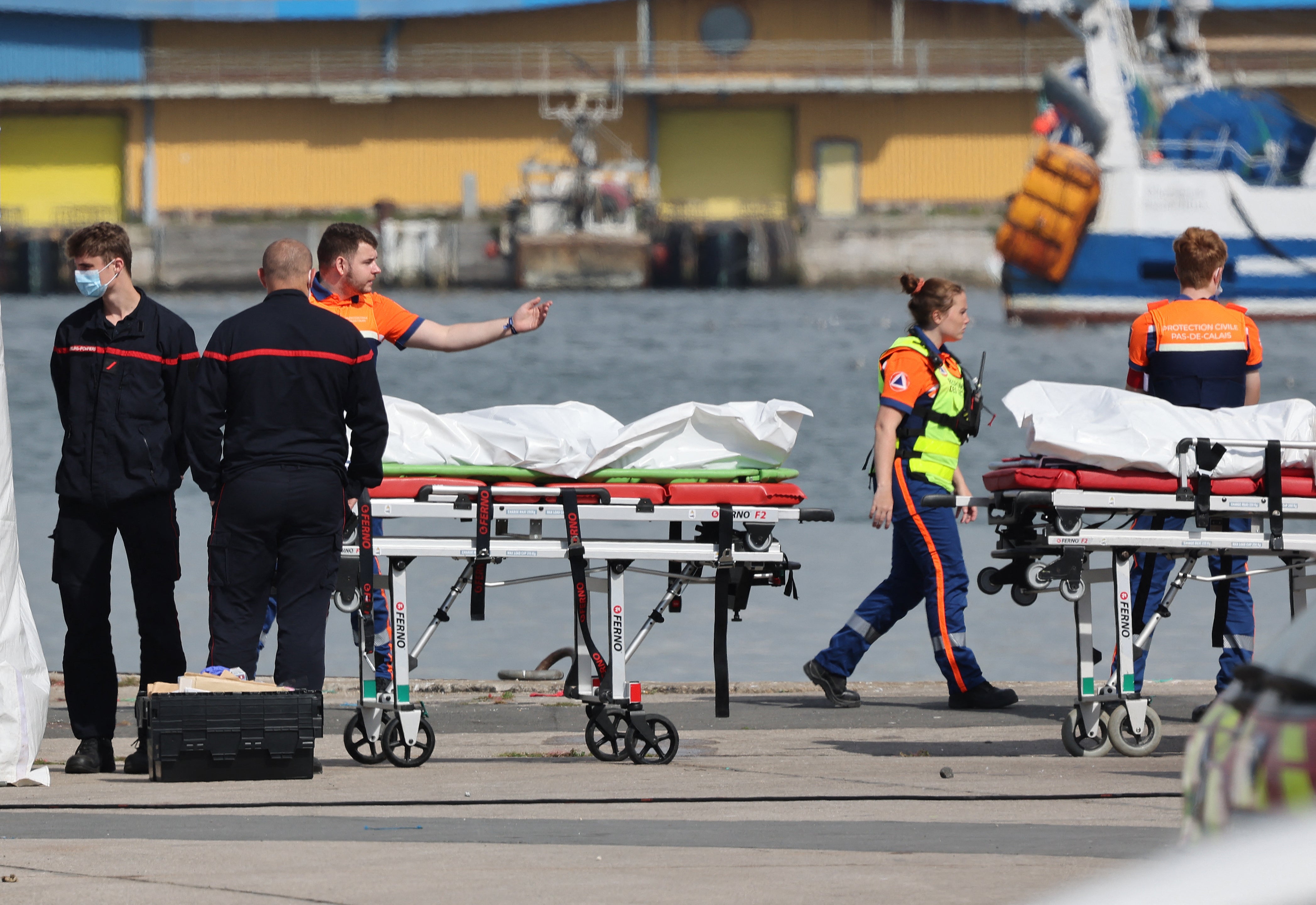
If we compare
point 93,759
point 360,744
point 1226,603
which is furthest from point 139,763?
point 1226,603

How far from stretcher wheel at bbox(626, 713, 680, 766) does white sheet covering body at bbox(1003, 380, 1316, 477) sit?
1626mm

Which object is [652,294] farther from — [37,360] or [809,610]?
[809,610]

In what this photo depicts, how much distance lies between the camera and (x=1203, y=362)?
7.89m

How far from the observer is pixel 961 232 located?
219ft

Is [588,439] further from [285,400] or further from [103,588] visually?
[103,588]

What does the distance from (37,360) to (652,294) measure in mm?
26602

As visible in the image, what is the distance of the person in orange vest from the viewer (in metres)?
7.88

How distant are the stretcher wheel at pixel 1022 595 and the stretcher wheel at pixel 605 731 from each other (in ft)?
5.04

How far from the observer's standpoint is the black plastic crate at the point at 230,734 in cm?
662

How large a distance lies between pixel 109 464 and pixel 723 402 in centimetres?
3295

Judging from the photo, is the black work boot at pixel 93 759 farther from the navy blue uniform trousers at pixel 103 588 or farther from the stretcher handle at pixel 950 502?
the stretcher handle at pixel 950 502

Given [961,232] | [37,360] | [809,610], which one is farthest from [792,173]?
[809,610]

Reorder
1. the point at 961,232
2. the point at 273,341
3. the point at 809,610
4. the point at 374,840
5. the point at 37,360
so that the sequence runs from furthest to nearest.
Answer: the point at 961,232
the point at 37,360
the point at 809,610
the point at 273,341
the point at 374,840

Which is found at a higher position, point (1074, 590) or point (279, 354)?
point (279, 354)
